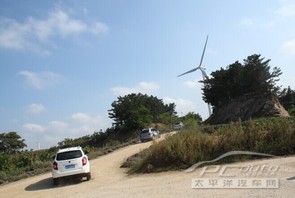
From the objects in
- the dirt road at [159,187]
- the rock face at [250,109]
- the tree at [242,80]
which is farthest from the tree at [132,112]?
the dirt road at [159,187]

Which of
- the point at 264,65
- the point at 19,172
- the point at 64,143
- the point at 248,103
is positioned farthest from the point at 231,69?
the point at 19,172

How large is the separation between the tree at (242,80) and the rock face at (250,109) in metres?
5.08

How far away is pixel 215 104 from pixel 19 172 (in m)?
38.0

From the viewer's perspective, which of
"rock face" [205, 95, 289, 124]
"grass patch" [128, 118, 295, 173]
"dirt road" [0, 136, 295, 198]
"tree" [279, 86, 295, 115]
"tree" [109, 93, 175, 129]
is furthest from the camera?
"tree" [109, 93, 175, 129]

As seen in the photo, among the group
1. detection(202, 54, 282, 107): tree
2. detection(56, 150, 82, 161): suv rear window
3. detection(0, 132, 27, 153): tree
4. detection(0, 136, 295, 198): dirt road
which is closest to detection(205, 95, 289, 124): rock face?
detection(202, 54, 282, 107): tree

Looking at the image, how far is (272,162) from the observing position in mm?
14484

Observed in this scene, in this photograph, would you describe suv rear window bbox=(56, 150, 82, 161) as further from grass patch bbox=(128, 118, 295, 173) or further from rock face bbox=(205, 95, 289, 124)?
rock face bbox=(205, 95, 289, 124)

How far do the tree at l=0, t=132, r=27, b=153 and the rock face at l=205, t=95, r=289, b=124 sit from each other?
1284 inches

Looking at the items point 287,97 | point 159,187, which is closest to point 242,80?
point 287,97

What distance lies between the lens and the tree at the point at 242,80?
49688 millimetres

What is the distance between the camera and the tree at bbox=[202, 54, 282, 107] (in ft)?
163

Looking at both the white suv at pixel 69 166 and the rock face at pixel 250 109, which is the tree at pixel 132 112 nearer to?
the rock face at pixel 250 109

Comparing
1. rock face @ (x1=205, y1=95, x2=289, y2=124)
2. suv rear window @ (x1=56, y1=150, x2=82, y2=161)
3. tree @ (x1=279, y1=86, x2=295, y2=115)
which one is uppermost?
tree @ (x1=279, y1=86, x2=295, y2=115)

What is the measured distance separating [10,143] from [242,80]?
37733 mm
